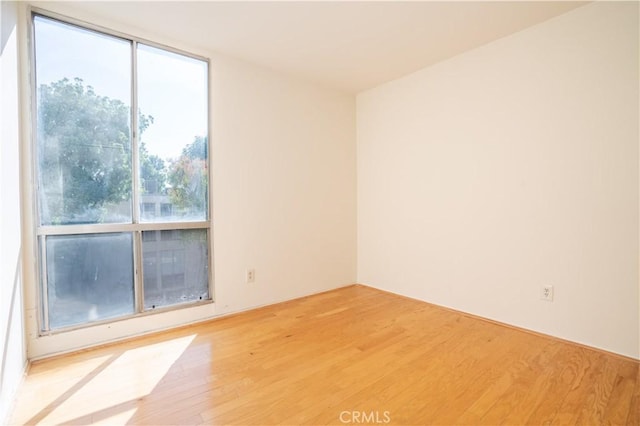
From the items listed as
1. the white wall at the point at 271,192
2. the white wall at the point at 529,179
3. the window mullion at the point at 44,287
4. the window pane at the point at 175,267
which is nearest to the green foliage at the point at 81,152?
the window mullion at the point at 44,287

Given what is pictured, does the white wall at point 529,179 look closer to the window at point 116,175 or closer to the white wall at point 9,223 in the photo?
the window at point 116,175

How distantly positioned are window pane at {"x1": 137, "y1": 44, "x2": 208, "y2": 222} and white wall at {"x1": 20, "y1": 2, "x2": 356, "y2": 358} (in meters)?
0.11

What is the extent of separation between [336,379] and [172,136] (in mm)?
2191

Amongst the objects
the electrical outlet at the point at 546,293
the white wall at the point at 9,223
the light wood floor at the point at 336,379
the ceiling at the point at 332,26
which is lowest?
the light wood floor at the point at 336,379

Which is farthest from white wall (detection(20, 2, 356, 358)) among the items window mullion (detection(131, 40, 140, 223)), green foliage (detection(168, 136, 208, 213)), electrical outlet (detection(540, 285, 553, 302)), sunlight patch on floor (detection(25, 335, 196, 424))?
electrical outlet (detection(540, 285, 553, 302))

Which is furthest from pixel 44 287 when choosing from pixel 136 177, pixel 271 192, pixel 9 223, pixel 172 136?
pixel 271 192

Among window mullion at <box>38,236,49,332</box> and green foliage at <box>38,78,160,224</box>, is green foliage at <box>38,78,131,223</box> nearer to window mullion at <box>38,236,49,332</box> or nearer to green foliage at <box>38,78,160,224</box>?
green foliage at <box>38,78,160,224</box>

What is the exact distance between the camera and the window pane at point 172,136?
241cm

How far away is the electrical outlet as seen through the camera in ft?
7.51

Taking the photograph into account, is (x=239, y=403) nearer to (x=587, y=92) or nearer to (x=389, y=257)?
(x=389, y=257)

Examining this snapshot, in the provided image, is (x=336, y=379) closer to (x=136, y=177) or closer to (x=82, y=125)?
(x=136, y=177)

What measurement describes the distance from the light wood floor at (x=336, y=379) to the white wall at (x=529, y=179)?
1.08 ft

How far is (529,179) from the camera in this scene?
2.37m

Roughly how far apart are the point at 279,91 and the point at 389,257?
213cm
